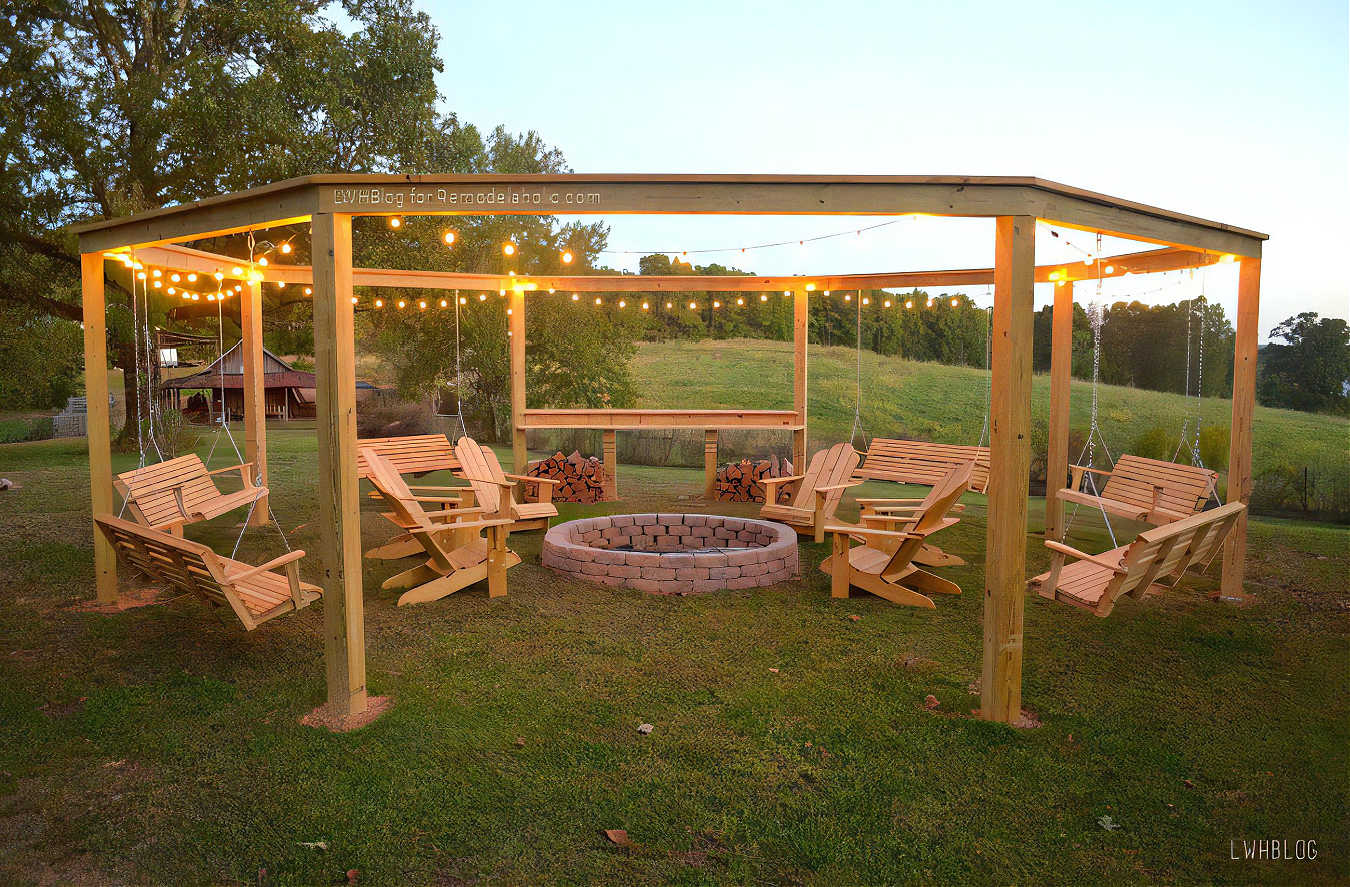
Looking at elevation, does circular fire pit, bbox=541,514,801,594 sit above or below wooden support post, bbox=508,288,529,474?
below

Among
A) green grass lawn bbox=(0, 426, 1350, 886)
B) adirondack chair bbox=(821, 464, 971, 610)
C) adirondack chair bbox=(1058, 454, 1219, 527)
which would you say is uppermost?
adirondack chair bbox=(1058, 454, 1219, 527)

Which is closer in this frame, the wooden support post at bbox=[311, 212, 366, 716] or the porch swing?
the wooden support post at bbox=[311, 212, 366, 716]

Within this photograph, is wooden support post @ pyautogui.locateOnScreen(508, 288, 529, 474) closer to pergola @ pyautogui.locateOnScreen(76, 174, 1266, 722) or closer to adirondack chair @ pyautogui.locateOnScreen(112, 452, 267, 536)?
adirondack chair @ pyautogui.locateOnScreen(112, 452, 267, 536)

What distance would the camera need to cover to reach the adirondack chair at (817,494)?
7.47 meters

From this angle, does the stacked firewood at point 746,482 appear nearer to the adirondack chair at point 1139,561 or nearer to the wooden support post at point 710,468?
the wooden support post at point 710,468

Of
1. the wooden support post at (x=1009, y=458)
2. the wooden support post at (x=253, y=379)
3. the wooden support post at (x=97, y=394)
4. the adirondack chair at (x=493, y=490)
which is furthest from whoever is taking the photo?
the wooden support post at (x=253, y=379)

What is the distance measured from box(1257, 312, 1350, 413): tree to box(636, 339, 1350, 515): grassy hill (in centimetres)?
28

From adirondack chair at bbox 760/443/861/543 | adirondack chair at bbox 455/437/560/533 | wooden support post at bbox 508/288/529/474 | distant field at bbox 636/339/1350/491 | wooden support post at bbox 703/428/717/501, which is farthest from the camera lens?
distant field at bbox 636/339/1350/491

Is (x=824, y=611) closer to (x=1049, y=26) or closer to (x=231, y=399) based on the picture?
(x=1049, y=26)

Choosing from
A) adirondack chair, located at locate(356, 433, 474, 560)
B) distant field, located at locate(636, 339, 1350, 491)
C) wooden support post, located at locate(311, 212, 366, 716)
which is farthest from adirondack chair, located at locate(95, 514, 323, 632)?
distant field, located at locate(636, 339, 1350, 491)

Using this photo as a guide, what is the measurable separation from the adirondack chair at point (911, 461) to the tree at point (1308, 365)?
811cm

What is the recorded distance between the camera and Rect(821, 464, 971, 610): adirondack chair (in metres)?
5.58

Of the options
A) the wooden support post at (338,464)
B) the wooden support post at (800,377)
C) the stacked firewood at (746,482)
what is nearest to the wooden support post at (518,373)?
the stacked firewood at (746,482)

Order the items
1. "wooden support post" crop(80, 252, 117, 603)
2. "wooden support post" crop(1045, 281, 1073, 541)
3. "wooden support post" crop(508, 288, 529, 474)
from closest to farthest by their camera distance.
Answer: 1. "wooden support post" crop(80, 252, 117, 603)
2. "wooden support post" crop(1045, 281, 1073, 541)
3. "wooden support post" crop(508, 288, 529, 474)
